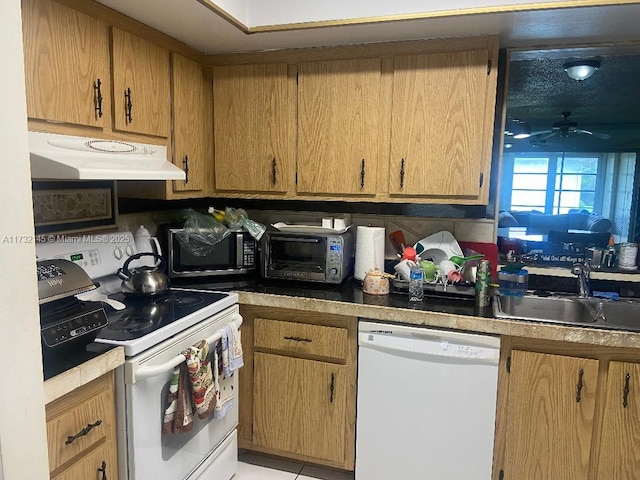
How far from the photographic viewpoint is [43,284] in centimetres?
134

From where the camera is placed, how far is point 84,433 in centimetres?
135

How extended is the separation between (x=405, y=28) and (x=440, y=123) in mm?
454

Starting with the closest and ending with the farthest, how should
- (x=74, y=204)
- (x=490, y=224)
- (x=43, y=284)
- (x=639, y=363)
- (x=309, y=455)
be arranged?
1. (x=43, y=284)
2. (x=639, y=363)
3. (x=74, y=204)
4. (x=309, y=455)
5. (x=490, y=224)

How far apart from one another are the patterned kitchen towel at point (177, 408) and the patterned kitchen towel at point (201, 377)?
4 centimetres

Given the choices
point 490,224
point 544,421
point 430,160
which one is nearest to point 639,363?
point 544,421

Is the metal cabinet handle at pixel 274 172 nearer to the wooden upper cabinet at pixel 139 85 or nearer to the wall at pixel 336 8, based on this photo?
the wooden upper cabinet at pixel 139 85

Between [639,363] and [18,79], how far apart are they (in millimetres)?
2099

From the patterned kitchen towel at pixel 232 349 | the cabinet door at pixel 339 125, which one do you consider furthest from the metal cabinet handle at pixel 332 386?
the cabinet door at pixel 339 125

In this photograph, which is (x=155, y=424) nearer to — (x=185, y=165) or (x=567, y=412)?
(x=185, y=165)

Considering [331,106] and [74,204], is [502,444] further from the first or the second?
[74,204]

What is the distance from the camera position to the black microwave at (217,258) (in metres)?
2.32

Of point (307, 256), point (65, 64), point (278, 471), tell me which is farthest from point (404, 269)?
point (65, 64)

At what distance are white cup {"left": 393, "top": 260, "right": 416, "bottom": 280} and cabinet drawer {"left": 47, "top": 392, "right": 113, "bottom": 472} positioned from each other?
1.36 metres

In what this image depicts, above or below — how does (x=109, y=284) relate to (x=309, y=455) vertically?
above
